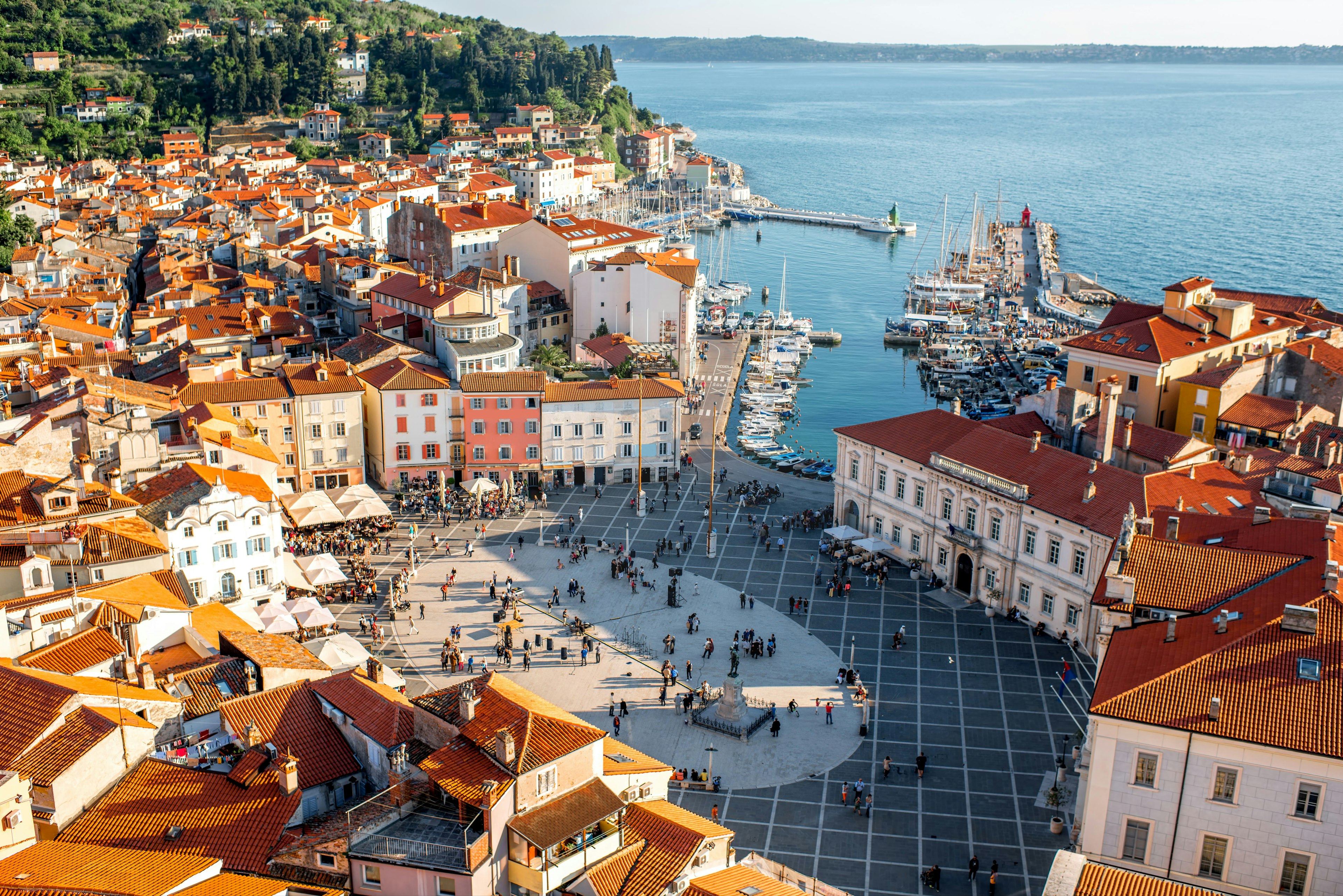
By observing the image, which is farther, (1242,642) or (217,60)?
(217,60)

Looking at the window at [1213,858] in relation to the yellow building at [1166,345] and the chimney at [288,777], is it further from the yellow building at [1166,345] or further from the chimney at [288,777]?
the yellow building at [1166,345]

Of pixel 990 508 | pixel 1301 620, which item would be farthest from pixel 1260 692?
pixel 990 508

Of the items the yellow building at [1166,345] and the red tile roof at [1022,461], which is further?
the yellow building at [1166,345]

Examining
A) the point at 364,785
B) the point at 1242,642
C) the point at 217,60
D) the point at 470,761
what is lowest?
the point at 364,785

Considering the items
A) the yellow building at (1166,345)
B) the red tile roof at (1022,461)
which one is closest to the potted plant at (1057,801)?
the red tile roof at (1022,461)

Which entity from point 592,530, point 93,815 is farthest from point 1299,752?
point 592,530

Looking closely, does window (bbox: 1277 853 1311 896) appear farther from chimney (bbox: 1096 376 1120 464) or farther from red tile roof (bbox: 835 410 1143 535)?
chimney (bbox: 1096 376 1120 464)

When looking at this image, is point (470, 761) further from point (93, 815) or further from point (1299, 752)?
point (1299, 752)

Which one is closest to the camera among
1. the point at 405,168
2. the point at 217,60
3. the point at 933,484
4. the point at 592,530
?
the point at 933,484
